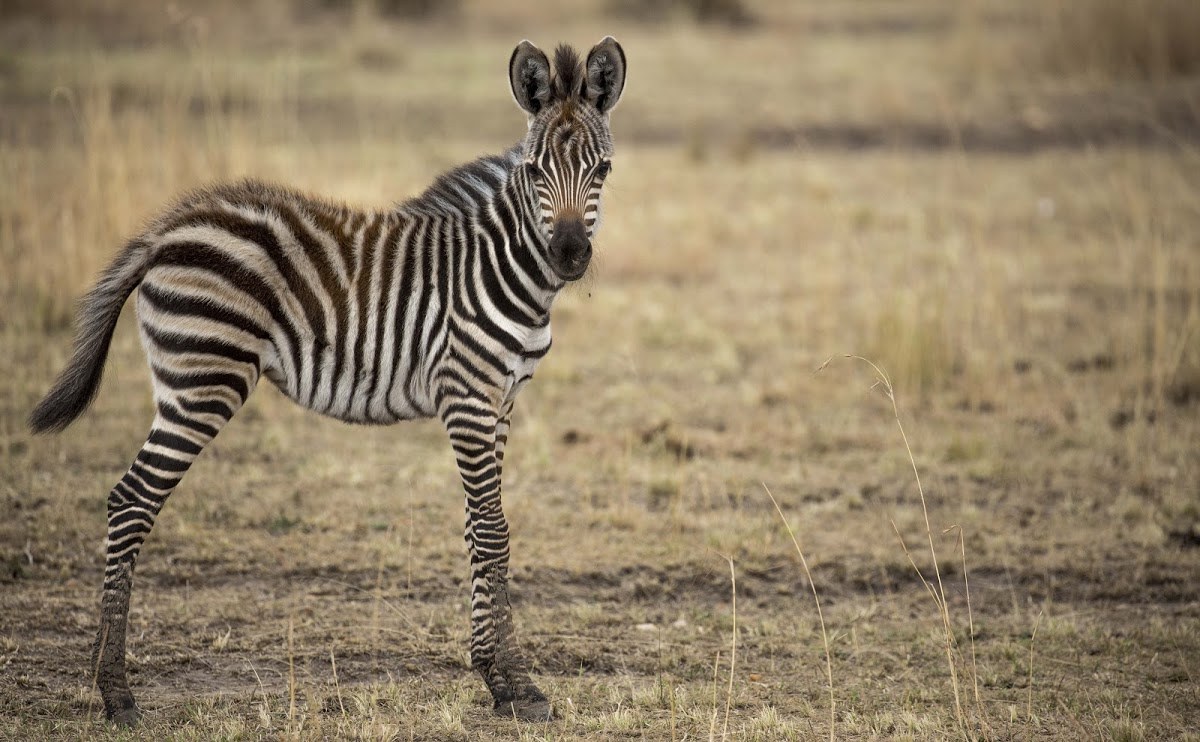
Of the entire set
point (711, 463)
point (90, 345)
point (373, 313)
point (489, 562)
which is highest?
point (373, 313)

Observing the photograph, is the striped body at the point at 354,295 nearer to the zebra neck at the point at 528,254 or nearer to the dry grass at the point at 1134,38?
the zebra neck at the point at 528,254

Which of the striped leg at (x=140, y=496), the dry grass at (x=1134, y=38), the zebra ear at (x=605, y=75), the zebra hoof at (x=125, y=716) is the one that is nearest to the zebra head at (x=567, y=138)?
the zebra ear at (x=605, y=75)

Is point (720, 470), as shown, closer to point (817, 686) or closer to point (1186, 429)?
point (817, 686)

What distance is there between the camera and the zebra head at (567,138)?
Result: 17.5 ft

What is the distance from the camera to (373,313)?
5664 mm

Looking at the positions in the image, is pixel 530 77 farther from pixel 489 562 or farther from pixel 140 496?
pixel 140 496

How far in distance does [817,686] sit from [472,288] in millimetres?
2428

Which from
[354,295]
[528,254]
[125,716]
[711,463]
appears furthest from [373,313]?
[711,463]

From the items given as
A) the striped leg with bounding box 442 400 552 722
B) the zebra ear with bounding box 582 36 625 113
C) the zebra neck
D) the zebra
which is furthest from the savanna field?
the zebra ear with bounding box 582 36 625 113

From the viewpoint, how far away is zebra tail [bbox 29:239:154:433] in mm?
5410

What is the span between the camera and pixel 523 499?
823 cm

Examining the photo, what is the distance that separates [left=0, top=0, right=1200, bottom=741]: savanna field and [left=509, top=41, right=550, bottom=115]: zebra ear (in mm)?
2317

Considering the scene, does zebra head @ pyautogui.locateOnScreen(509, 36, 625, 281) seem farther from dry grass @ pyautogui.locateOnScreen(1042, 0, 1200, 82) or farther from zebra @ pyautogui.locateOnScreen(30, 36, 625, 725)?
dry grass @ pyautogui.locateOnScreen(1042, 0, 1200, 82)

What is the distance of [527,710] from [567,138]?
245 cm
